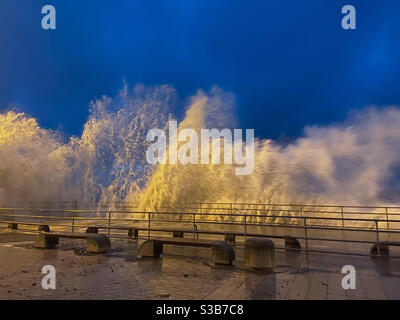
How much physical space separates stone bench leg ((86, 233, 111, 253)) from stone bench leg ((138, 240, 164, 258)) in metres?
1.41

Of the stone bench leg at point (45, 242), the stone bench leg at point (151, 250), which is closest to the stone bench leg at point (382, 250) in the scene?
the stone bench leg at point (151, 250)

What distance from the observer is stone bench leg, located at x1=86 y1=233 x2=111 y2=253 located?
783 centimetres

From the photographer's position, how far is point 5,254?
7812 mm

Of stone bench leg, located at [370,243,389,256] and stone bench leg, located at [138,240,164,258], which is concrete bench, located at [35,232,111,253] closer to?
stone bench leg, located at [138,240,164,258]

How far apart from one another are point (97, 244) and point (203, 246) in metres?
3.23

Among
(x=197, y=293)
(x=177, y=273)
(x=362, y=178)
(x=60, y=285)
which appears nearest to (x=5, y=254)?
(x=60, y=285)

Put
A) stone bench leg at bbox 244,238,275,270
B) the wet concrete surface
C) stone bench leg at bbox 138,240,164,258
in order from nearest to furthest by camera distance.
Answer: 1. the wet concrete surface
2. stone bench leg at bbox 244,238,275,270
3. stone bench leg at bbox 138,240,164,258

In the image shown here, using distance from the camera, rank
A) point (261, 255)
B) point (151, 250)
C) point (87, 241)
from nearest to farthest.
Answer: point (261, 255) → point (151, 250) → point (87, 241)

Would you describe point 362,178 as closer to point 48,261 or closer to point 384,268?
point 384,268

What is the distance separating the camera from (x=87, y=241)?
8086 mm

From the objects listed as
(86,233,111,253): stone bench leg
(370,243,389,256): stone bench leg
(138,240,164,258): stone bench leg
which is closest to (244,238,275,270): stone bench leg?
(138,240,164,258): stone bench leg

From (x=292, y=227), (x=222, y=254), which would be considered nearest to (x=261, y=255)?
(x=222, y=254)

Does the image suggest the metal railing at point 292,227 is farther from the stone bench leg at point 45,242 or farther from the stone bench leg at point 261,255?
the stone bench leg at point 261,255

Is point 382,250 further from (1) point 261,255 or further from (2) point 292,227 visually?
(1) point 261,255
